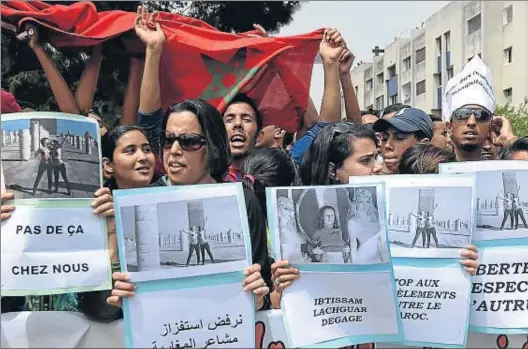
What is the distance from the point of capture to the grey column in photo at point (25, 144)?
7.89 feet

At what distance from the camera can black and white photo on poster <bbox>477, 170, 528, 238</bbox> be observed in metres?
2.78

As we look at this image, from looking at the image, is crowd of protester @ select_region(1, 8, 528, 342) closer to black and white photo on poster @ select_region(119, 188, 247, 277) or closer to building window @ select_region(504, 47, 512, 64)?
black and white photo on poster @ select_region(119, 188, 247, 277)

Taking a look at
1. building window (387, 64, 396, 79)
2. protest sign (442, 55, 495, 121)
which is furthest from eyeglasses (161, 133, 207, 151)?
building window (387, 64, 396, 79)

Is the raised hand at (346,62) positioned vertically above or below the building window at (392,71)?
below

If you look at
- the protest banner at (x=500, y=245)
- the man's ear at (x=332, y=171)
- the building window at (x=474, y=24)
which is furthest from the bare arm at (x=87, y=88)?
the building window at (x=474, y=24)

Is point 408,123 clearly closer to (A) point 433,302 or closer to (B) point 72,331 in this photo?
(A) point 433,302

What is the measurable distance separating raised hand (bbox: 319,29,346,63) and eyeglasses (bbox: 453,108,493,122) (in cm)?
71

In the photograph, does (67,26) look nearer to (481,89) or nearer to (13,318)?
(13,318)

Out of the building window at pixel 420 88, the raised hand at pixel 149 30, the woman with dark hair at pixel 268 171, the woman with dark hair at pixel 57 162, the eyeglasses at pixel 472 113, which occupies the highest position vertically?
the building window at pixel 420 88

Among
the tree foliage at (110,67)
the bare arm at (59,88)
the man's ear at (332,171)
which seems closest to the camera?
the man's ear at (332,171)

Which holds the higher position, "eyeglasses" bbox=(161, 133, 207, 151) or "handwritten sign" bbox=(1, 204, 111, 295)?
"eyeglasses" bbox=(161, 133, 207, 151)

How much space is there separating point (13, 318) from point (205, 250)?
27.5 inches

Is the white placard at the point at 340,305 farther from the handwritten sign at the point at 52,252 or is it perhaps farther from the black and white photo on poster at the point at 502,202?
the handwritten sign at the point at 52,252

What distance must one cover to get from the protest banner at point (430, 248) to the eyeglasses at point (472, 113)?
1488mm
